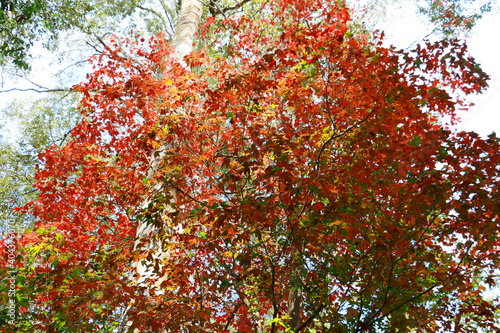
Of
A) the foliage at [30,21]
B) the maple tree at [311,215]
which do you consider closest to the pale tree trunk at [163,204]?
the maple tree at [311,215]

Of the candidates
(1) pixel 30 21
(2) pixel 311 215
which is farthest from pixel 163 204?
(1) pixel 30 21

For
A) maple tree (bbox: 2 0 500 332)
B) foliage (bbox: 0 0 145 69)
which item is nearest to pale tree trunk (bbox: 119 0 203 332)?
maple tree (bbox: 2 0 500 332)

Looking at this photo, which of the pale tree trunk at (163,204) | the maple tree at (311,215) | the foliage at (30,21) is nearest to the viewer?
the maple tree at (311,215)

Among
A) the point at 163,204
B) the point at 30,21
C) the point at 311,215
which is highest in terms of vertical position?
the point at 30,21

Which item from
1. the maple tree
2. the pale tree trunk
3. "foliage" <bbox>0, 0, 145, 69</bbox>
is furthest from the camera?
"foliage" <bbox>0, 0, 145, 69</bbox>

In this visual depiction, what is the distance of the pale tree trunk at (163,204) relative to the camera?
4797mm

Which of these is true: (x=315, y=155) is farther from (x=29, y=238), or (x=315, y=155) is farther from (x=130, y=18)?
(x=130, y=18)

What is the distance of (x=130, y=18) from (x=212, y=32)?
3.94 metres

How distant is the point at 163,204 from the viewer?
226 inches

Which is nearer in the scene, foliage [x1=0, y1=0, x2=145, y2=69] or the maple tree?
the maple tree

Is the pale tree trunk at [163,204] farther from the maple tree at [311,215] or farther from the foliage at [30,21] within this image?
the foliage at [30,21]

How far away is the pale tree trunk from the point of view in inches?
189

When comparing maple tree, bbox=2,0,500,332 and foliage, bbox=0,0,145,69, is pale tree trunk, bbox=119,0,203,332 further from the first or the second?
foliage, bbox=0,0,145,69

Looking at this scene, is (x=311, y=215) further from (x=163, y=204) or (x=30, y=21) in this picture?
(x=30, y=21)
